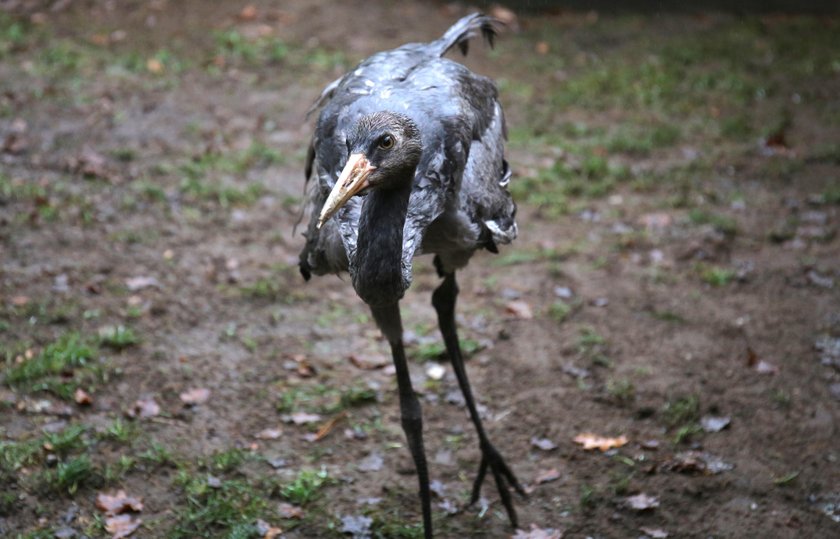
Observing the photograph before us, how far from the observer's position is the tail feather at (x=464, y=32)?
17.3 feet

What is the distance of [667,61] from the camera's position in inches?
396

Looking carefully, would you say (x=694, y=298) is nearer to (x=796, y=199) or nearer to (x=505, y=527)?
(x=796, y=199)

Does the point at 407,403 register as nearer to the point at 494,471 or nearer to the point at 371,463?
the point at 494,471

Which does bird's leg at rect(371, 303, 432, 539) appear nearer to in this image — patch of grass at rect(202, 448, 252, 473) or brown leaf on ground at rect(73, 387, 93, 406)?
patch of grass at rect(202, 448, 252, 473)

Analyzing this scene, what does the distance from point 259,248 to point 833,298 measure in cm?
421

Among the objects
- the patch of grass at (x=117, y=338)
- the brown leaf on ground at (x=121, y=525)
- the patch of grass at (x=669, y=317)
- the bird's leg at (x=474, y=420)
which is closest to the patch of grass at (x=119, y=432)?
the brown leaf on ground at (x=121, y=525)

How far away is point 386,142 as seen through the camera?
3.60 metres

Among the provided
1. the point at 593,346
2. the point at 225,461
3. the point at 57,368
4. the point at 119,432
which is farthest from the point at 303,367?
the point at 593,346

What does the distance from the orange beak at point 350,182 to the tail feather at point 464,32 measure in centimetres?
180

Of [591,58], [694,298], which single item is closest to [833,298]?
[694,298]

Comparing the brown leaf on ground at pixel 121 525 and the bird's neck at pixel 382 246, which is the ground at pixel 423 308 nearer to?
the brown leaf on ground at pixel 121 525

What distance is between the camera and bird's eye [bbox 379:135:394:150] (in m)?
3.59

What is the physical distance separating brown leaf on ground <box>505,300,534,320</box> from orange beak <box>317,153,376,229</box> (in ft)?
9.89

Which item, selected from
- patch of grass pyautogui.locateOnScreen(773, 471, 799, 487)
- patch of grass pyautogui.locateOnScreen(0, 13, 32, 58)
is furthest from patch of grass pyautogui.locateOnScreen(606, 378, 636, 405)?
patch of grass pyautogui.locateOnScreen(0, 13, 32, 58)
